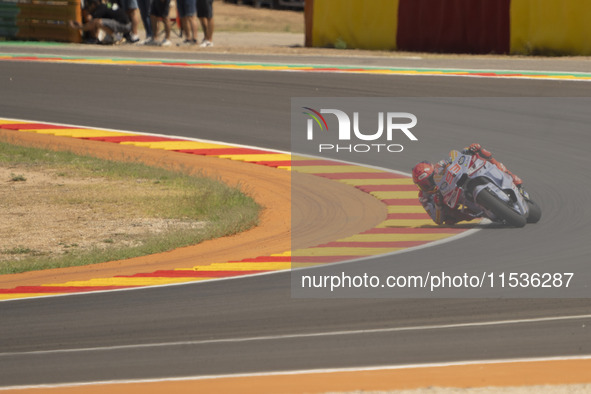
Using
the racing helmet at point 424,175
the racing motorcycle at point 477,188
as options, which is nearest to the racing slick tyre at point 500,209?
the racing motorcycle at point 477,188

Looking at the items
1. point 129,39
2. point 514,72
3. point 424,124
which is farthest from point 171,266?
point 129,39

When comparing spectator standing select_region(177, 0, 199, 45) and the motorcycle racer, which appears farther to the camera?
spectator standing select_region(177, 0, 199, 45)

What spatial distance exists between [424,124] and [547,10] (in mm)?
5793

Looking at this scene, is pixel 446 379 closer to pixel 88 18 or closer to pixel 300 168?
pixel 300 168

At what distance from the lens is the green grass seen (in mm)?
9445

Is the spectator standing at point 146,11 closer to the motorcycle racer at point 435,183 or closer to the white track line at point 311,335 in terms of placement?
the motorcycle racer at point 435,183

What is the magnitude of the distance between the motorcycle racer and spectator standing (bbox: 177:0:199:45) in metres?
11.9

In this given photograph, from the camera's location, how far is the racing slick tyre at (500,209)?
833cm

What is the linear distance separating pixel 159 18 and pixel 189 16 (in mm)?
901

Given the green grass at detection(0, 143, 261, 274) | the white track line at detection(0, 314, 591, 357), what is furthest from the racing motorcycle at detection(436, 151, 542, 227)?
the green grass at detection(0, 143, 261, 274)

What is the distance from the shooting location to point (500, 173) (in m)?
8.21

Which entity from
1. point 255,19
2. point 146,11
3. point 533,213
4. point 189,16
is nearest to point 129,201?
point 533,213

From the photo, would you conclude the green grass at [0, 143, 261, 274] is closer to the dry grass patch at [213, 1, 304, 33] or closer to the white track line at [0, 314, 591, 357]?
the white track line at [0, 314, 591, 357]

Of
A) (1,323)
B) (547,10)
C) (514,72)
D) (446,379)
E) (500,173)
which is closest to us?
(446,379)
